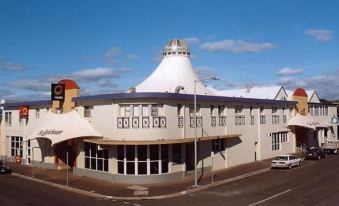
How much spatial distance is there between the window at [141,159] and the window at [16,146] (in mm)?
19087

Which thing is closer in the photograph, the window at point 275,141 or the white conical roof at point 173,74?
the white conical roof at point 173,74

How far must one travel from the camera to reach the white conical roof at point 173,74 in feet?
161

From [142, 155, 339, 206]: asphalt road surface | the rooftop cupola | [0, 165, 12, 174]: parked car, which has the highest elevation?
the rooftop cupola

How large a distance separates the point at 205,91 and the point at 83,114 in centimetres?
1568

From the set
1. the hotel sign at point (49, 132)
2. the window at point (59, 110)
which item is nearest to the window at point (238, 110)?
the window at point (59, 110)

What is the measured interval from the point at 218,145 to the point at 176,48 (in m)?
15.9

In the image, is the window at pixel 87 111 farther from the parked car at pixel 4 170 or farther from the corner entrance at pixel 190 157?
the parked car at pixel 4 170

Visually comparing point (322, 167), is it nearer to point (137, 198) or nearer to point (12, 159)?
point (137, 198)

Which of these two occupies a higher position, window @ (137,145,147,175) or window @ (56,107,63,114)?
window @ (56,107,63,114)

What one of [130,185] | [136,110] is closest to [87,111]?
[136,110]

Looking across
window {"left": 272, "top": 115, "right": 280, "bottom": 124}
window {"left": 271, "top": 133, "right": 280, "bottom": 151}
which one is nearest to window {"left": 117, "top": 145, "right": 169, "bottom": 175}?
window {"left": 271, "top": 133, "right": 280, "bottom": 151}

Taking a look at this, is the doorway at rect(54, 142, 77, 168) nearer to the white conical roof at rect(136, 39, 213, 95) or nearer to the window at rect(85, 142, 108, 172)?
the window at rect(85, 142, 108, 172)

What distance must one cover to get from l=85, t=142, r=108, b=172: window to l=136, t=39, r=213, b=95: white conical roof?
489 inches

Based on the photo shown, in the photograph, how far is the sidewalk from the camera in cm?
3075
